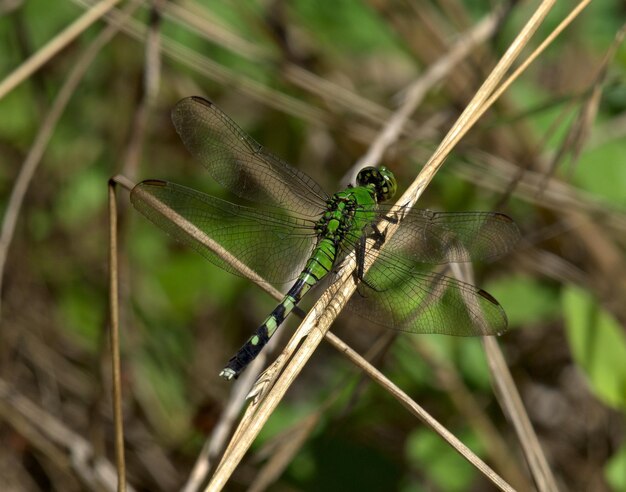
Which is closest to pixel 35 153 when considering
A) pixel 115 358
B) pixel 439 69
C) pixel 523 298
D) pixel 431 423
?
pixel 115 358

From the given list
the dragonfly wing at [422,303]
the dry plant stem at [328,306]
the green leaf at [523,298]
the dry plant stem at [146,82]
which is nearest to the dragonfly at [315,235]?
the dragonfly wing at [422,303]

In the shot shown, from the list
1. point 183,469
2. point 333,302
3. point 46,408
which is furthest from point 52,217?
point 333,302

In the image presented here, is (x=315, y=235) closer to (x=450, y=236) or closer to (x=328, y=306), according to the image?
(x=450, y=236)

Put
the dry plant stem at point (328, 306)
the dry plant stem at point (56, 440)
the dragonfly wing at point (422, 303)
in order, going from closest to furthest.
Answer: the dry plant stem at point (328, 306) → the dragonfly wing at point (422, 303) → the dry plant stem at point (56, 440)

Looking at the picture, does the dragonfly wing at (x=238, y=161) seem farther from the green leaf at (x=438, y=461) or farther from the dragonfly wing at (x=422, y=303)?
the green leaf at (x=438, y=461)

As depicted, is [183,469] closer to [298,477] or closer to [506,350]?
[298,477]

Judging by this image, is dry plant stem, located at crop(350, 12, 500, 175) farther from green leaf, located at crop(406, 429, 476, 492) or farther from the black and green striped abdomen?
green leaf, located at crop(406, 429, 476, 492)

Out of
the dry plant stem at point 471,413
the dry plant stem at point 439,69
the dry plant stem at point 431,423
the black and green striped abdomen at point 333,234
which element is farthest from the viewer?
the dry plant stem at point 439,69
